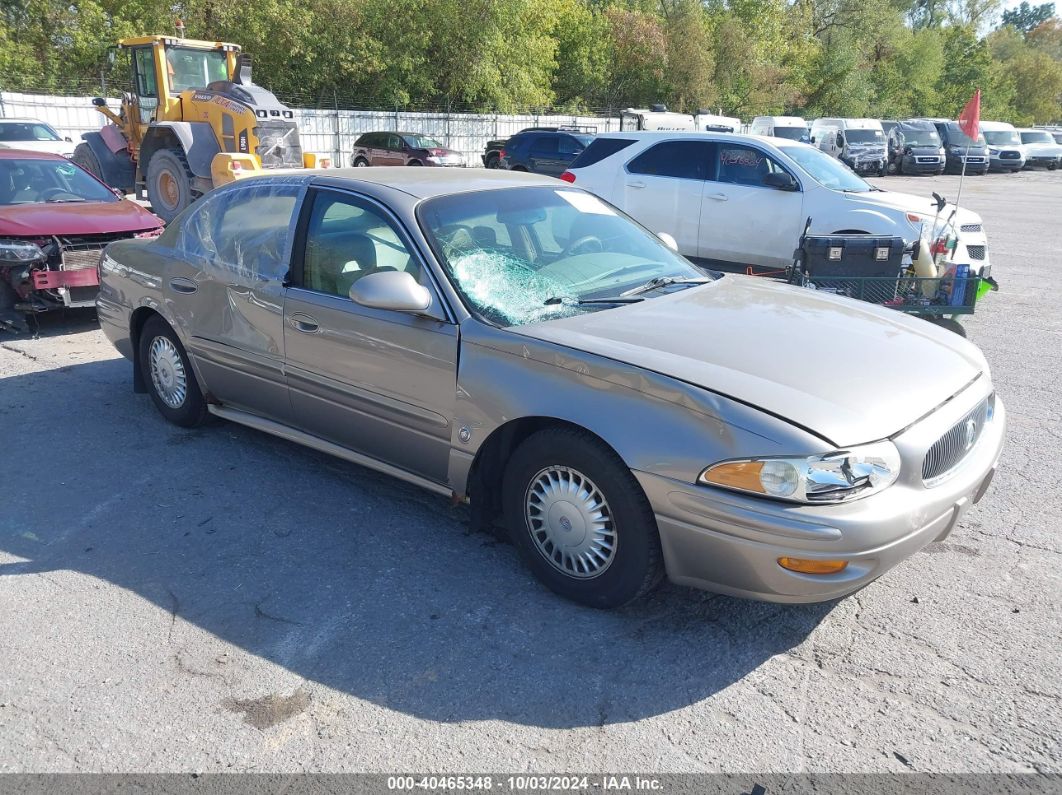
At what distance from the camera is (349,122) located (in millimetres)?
32094

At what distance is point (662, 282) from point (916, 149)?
35.2m

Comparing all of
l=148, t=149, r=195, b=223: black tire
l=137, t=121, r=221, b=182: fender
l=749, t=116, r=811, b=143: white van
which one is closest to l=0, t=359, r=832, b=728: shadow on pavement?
l=137, t=121, r=221, b=182: fender

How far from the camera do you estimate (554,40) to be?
41500mm

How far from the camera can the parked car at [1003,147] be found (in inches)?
1511

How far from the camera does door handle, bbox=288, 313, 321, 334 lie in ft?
14.4

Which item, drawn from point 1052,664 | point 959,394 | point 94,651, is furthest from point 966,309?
point 94,651

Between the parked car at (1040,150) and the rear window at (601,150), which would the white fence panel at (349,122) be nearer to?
the rear window at (601,150)

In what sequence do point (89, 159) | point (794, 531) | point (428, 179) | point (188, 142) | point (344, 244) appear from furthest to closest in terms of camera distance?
point (89, 159) → point (188, 142) → point (428, 179) → point (344, 244) → point (794, 531)

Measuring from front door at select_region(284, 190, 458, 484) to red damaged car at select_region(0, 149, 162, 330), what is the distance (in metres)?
3.99

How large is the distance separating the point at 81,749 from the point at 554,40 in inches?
1682

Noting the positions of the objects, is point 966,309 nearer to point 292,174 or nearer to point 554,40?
point 292,174

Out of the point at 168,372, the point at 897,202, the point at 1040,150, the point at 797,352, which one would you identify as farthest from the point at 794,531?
the point at 1040,150

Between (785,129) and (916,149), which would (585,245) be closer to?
(785,129)

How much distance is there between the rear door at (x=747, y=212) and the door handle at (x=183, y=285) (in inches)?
253
